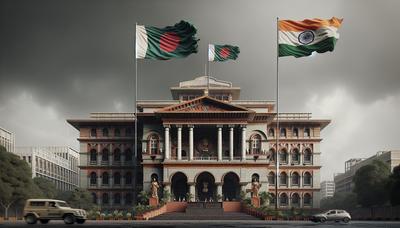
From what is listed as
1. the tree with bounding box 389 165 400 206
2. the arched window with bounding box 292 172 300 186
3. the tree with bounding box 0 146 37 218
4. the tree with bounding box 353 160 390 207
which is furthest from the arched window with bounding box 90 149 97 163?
the tree with bounding box 389 165 400 206

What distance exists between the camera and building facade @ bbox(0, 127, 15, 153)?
5645 inches

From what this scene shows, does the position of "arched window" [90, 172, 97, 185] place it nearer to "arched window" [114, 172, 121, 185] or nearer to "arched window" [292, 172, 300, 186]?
"arched window" [114, 172, 121, 185]

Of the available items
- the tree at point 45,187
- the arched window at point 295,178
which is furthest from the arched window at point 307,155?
the tree at point 45,187

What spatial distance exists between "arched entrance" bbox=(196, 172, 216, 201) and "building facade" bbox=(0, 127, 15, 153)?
233ft

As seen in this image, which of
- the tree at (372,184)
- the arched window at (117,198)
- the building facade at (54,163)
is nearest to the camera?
the tree at (372,184)

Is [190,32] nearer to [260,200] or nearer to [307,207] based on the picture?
[260,200]

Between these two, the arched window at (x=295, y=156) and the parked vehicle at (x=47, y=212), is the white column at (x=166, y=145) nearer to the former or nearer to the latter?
the arched window at (x=295, y=156)

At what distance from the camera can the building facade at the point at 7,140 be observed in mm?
143375

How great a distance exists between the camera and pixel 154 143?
8988 cm

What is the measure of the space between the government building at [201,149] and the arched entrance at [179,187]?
16cm

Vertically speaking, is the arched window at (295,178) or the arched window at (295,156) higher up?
the arched window at (295,156)

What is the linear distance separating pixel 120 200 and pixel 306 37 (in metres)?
49.6

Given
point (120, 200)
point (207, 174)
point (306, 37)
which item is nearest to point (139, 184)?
point (120, 200)

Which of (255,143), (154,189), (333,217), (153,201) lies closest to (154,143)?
(154,189)
